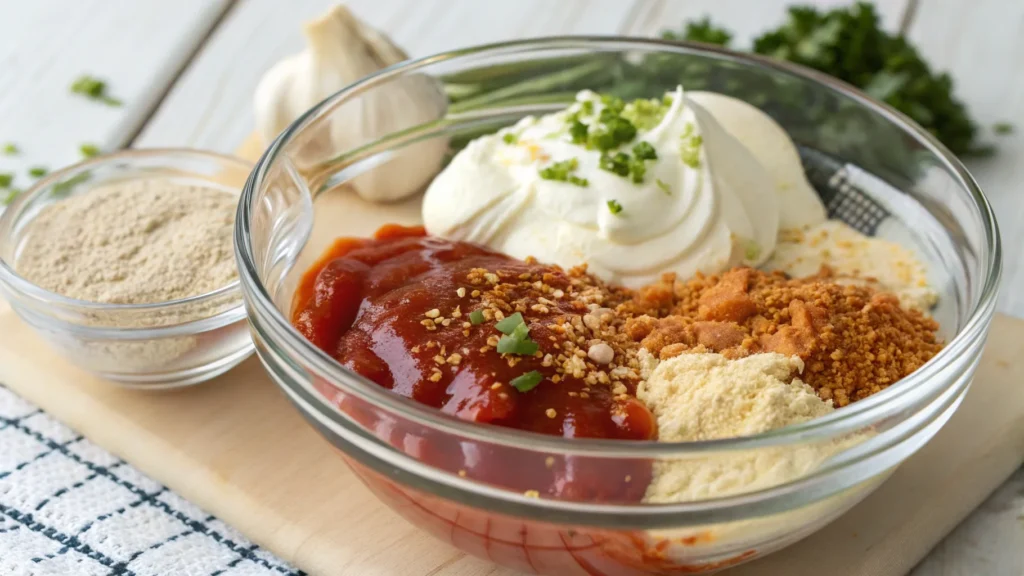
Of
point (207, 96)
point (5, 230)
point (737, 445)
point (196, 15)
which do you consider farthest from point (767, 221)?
point (196, 15)

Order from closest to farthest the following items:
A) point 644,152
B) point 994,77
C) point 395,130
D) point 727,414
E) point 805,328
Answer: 1. point 727,414
2. point 805,328
3. point 644,152
4. point 395,130
5. point 994,77

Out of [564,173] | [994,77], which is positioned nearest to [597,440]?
[564,173]

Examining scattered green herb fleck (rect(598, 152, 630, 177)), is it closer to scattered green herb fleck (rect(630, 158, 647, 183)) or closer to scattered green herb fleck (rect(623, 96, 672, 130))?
scattered green herb fleck (rect(630, 158, 647, 183))

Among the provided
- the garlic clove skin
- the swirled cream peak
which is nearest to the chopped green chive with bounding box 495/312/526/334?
the swirled cream peak

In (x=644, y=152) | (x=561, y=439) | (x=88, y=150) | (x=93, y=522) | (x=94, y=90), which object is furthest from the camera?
(x=94, y=90)

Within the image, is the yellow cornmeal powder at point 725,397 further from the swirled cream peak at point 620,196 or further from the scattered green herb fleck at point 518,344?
the swirled cream peak at point 620,196

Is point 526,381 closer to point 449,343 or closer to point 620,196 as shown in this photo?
point 449,343

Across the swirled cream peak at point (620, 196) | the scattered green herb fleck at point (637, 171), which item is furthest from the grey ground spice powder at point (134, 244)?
the scattered green herb fleck at point (637, 171)
